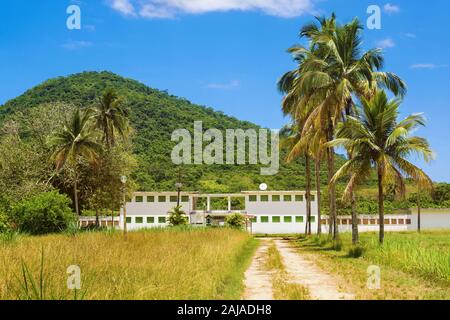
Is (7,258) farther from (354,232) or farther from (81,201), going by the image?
(81,201)

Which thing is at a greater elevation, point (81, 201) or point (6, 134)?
point (6, 134)

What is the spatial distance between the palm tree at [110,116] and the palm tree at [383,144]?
2893 centimetres

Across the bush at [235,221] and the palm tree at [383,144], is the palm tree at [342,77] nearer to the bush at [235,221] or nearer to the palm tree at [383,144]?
the palm tree at [383,144]

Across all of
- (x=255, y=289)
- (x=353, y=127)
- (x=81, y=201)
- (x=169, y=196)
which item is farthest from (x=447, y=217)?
(x=255, y=289)

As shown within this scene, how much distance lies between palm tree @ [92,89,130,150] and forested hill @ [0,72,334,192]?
24780mm

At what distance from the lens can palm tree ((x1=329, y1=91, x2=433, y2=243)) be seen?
72.1 feet

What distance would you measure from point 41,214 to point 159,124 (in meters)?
52.4

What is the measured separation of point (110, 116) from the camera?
48.7m

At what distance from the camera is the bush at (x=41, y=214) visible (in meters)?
38.8

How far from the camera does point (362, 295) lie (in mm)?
10695

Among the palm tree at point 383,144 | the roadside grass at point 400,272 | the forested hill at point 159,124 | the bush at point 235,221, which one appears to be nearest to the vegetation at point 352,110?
the palm tree at point 383,144

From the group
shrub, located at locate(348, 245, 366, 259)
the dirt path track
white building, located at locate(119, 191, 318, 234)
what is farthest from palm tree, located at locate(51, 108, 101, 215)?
the dirt path track
